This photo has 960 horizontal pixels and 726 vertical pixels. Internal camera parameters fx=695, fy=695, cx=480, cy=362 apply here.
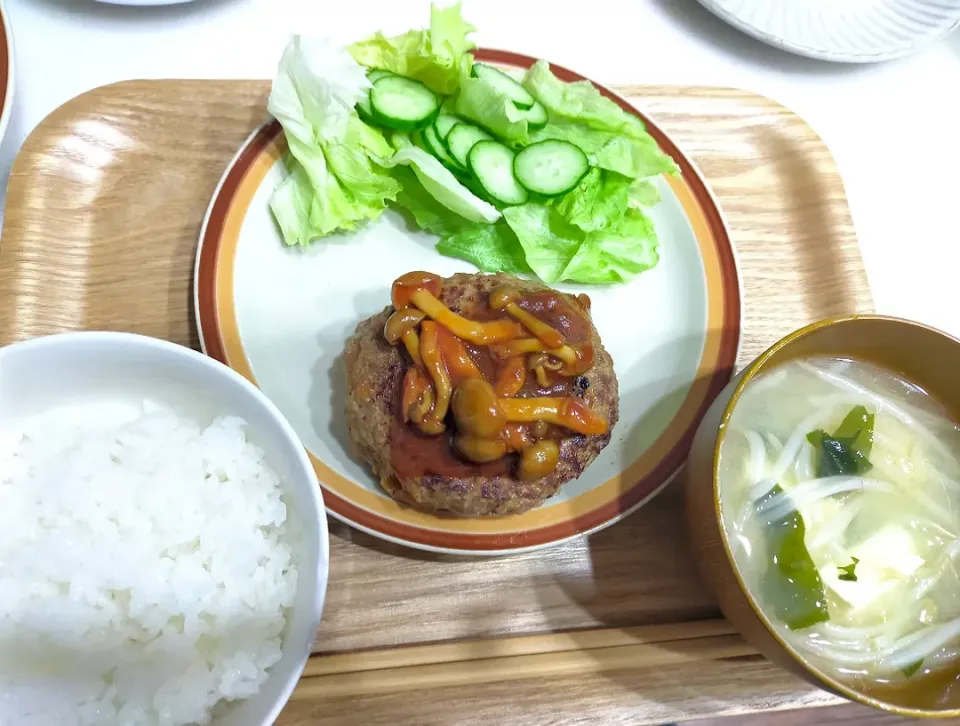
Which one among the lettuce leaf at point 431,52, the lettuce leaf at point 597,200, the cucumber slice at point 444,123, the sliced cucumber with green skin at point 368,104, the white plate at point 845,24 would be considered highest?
the white plate at point 845,24

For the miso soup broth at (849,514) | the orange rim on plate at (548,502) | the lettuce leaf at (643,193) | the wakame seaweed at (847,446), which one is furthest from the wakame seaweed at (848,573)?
the lettuce leaf at (643,193)

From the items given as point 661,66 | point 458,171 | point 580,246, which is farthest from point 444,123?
point 661,66

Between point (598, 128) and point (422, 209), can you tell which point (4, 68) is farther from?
point (598, 128)

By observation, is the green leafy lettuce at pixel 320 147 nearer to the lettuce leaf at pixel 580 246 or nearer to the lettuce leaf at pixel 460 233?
the lettuce leaf at pixel 460 233

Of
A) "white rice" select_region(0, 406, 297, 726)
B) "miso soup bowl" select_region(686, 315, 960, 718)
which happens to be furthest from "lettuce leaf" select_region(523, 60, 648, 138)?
"white rice" select_region(0, 406, 297, 726)

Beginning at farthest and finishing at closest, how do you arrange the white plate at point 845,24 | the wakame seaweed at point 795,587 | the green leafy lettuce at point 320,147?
the white plate at point 845,24, the green leafy lettuce at point 320,147, the wakame seaweed at point 795,587

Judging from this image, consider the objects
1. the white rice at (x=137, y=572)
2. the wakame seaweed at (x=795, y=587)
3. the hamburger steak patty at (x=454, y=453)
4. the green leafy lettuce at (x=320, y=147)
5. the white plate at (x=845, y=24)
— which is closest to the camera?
the white rice at (x=137, y=572)

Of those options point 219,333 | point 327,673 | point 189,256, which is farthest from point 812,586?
point 189,256
